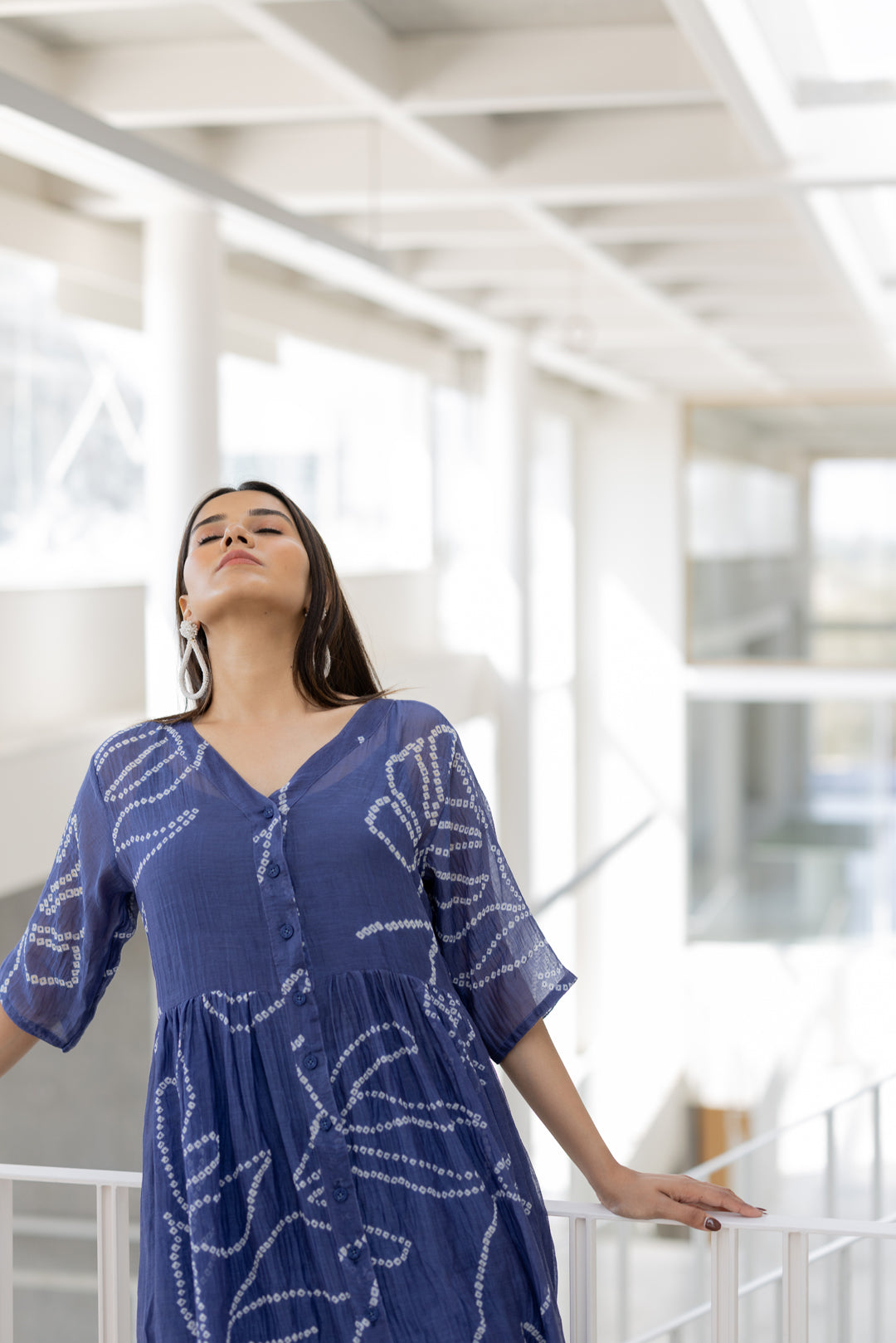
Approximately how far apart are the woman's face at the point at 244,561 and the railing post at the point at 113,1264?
62 cm

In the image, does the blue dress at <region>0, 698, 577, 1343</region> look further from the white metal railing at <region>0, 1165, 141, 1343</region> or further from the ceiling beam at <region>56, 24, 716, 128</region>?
the ceiling beam at <region>56, 24, 716, 128</region>

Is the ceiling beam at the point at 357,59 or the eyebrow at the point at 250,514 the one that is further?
the ceiling beam at the point at 357,59

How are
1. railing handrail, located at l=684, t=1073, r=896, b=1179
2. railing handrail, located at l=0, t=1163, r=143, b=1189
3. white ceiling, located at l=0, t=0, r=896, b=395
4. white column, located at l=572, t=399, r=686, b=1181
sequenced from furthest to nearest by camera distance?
1. white column, located at l=572, t=399, r=686, b=1181
2. white ceiling, located at l=0, t=0, r=896, b=395
3. railing handrail, located at l=684, t=1073, r=896, b=1179
4. railing handrail, located at l=0, t=1163, r=143, b=1189

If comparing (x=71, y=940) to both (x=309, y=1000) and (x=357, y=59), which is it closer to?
(x=309, y=1000)

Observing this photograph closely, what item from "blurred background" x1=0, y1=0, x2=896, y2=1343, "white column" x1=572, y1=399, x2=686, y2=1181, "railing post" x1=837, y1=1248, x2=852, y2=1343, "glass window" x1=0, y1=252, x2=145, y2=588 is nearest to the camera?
"railing post" x1=837, y1=1248, x2=852, y2=1343

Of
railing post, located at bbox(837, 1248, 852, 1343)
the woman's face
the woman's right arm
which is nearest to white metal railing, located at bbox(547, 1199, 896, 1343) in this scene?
the woman's right arm

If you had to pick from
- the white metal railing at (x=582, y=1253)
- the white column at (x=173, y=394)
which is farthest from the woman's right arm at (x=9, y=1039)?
the white column at (x=173, y=394)

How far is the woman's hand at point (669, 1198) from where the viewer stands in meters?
1.41

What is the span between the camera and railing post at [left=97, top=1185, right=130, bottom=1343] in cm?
159

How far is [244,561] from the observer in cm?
143

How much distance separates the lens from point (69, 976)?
1.45 m

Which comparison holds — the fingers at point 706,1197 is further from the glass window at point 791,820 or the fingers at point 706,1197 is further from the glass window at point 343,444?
the glass window at point 791,820

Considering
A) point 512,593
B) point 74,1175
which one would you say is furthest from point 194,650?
point 512,593

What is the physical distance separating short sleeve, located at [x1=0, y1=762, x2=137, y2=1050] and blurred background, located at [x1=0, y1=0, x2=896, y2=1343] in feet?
6.32
